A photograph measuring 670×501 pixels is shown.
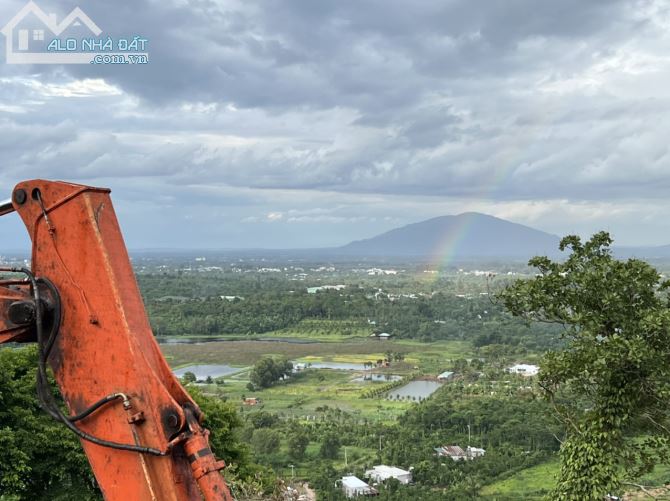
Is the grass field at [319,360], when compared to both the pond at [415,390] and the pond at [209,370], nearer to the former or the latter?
the pond at [209,370]

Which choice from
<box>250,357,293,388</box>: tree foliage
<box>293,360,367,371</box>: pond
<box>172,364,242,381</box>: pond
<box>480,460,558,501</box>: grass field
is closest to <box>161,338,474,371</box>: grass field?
<box>172,364,242,381</box>: pond

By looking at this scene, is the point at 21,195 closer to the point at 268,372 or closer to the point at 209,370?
the point at 268,372

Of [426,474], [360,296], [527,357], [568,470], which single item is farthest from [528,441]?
[360,296]

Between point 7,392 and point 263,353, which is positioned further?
point 263,353

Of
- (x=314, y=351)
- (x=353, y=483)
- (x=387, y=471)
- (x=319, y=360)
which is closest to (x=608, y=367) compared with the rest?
(x=353, y=483)

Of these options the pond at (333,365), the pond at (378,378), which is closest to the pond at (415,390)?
the pond at (378,378)

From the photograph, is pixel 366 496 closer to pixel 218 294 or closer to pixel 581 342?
pixel 581 342
